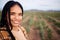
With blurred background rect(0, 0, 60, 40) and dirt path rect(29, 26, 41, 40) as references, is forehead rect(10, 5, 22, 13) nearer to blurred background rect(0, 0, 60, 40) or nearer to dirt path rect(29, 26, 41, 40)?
blurred background rect(0, 0, 60, 40)

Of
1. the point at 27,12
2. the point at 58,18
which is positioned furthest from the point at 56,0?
the point at 27,12

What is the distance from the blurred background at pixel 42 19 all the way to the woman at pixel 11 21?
8 centimetres

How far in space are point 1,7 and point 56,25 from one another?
622 mm

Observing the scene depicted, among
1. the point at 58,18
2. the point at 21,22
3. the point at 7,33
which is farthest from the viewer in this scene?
the point at 58,18

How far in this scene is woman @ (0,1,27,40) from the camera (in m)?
1.79

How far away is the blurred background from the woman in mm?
83

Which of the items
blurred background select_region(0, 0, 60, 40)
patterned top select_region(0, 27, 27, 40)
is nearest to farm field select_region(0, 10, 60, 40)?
blurred background select_region(0, 0, 60, 40)

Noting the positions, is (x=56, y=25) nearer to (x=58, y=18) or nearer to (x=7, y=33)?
(x=58, y=18)

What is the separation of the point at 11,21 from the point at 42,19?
0.35m

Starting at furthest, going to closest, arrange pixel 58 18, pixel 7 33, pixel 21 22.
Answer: pixel 58 18
pixel 21 22
pixel 7 33

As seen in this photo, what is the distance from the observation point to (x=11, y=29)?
183 cm

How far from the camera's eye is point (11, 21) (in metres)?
1.83

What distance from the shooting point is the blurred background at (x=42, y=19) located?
76.2 inches

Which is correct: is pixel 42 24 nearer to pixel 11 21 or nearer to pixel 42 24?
pixel 42 24
